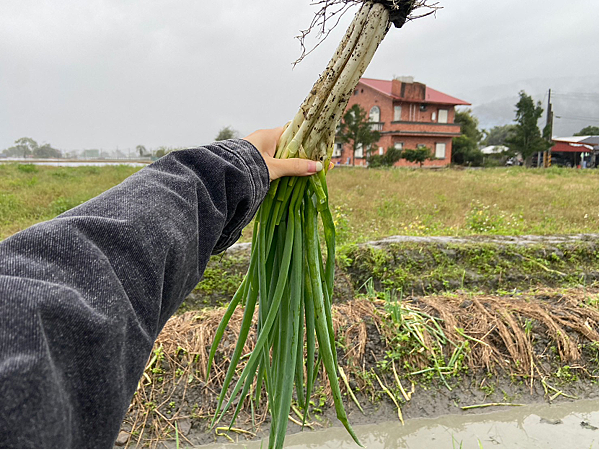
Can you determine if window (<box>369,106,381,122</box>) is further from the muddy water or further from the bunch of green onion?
the bunch of green onion

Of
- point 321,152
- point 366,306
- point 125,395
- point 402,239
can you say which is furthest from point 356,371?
point 402,239

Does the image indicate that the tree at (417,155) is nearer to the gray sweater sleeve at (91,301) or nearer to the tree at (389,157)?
the tree at (389,157)

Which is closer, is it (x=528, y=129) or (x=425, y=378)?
(x=425, y=378)

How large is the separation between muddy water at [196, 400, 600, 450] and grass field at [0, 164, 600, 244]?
2.18 m

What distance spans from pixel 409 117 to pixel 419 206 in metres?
18.6

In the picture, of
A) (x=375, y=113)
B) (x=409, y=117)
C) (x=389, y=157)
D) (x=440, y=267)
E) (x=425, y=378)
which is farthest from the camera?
(x=375, y=113)

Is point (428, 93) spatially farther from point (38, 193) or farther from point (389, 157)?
point (38, 193)

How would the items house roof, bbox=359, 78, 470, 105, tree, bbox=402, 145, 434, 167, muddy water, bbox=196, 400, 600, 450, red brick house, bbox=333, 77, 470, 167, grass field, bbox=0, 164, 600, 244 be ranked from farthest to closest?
house roof, bbox=359, 78, 470, 105
red brick house, bbox=333, 77, 470, 167
tree, bbox=402, 145, 434, 167
grass field, bbox=0, 164, 600, 244
muddy water, bbox=196, 400, 600, 450

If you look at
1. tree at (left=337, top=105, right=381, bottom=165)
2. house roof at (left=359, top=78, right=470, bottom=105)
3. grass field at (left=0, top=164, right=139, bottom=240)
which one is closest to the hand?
grass field at (left=0, top=164, right=139, bottom=240)

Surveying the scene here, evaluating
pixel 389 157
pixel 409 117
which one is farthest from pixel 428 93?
pixel 389 157

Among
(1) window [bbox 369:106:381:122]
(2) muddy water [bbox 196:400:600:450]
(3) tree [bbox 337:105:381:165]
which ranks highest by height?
(1) window [bbox 369:106:381:122]

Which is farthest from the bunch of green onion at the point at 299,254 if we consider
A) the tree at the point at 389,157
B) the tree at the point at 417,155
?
the tree at the point at 417,155

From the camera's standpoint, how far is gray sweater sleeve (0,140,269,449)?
16.4 inches

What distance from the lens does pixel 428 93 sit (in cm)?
2492
